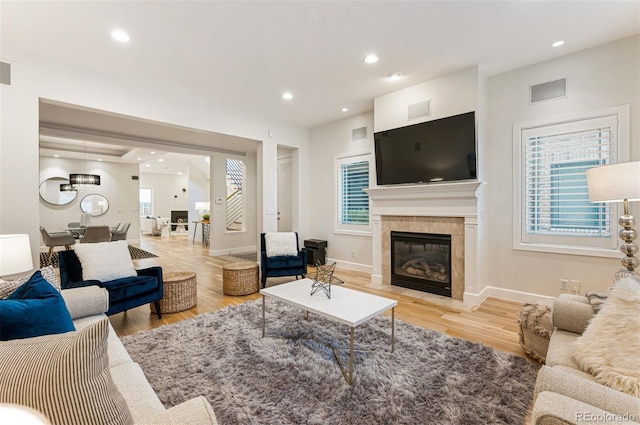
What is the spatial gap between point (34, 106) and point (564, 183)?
19.6 feet

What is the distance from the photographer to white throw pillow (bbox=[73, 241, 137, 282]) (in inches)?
109

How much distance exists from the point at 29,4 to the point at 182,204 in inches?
480

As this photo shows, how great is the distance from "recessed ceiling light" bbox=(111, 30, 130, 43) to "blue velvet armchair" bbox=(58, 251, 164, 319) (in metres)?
2.18

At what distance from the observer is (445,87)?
3.71m

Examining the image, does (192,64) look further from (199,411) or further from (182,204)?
(182,204)

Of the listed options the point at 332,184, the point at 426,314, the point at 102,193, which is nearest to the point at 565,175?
the point at 426,314

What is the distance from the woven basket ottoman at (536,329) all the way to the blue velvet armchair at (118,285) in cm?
347

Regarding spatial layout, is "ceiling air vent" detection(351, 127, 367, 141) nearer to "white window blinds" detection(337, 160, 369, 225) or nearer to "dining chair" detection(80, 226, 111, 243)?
"white window blinds" detection(337, 160, 369, 225)

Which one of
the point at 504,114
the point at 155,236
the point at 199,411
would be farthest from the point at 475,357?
the point at 155,236

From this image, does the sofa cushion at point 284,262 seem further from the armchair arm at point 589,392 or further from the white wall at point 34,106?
the armchair arm at point 589,392

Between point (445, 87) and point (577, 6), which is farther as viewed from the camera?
point (445, 87)

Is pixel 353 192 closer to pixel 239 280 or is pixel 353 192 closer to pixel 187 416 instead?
pixel 239 280

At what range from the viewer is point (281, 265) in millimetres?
4188

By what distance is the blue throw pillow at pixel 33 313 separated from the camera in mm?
1216
